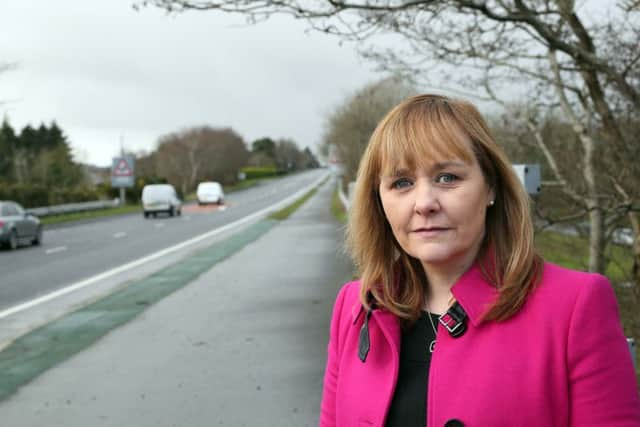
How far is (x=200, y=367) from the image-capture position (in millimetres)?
6793

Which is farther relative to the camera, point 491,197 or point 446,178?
point 491,197

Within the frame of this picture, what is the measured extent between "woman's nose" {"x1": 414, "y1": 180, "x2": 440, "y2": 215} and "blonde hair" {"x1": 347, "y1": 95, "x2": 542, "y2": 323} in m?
0.06

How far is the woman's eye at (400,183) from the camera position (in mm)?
1941

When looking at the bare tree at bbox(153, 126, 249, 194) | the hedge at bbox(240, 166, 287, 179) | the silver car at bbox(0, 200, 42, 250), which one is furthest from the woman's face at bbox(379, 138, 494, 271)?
the hedge at bbox(240, 166, 287, 179)

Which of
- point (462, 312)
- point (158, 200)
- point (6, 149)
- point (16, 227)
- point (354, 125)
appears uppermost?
point (6, 149)

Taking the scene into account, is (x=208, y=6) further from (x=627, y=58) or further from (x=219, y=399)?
(x=627, y=58)

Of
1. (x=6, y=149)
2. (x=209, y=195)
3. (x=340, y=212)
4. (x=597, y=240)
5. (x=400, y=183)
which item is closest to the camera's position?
(x=400, y=183)

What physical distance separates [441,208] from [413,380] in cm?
44

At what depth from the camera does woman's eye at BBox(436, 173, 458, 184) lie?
1.89m

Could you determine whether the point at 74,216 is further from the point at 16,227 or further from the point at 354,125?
the point at 16,227

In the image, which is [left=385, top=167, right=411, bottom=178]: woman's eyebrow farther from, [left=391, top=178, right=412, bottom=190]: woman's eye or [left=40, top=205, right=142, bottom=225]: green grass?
[left=40, top=205, right=142, bottom=225]: green grass

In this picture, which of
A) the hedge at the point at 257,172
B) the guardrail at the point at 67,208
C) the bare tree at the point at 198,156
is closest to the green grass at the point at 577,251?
the guardrail at the point at 67,208

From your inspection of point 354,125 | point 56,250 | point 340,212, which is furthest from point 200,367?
point 354,125

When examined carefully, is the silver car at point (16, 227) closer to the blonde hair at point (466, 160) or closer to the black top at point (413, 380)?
the blonde hair at point (466, 160)
